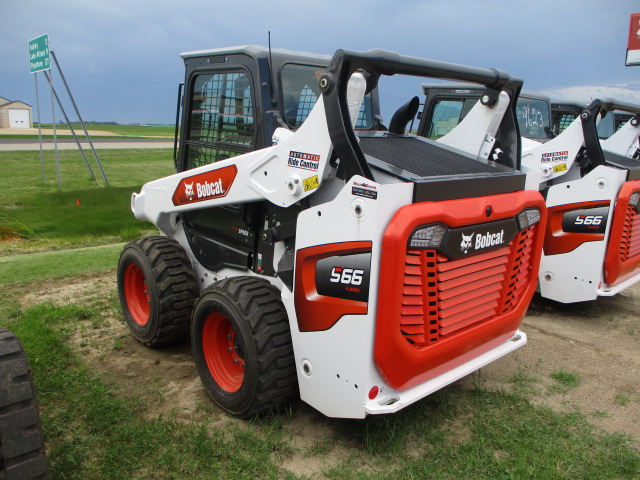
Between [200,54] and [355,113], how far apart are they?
166 cm

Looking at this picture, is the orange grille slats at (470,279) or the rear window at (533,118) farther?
the rear window at (533,118)

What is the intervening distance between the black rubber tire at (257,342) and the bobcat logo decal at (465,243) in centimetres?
103

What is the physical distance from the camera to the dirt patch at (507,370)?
10.6 ft

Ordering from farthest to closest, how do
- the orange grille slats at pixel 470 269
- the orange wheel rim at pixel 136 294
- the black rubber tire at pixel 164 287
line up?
the orange wheel rim at pixel 136 294
the black rubber tire at pixel 164 287
the orange grille slats at pixel 470 269

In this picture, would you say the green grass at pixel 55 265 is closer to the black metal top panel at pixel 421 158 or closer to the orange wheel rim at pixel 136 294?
the orange wheel rim at pixel 136 294

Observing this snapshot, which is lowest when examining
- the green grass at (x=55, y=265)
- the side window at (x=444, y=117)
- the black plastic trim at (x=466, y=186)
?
the green grass at (x=55, y=265)

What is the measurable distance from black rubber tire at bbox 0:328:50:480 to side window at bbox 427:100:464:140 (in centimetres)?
557

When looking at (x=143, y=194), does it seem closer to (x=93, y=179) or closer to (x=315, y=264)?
(x=315, y=264)

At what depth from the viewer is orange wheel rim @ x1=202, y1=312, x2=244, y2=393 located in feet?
11.2

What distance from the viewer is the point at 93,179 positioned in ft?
51.8

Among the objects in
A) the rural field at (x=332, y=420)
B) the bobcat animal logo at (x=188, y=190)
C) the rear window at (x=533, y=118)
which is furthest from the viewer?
the rear window at (x=533, y=118)

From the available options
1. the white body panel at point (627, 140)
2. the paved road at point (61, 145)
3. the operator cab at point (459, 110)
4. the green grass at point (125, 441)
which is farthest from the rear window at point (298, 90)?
the paved road at point (61, 145)

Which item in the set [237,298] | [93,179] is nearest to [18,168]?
[93,179]

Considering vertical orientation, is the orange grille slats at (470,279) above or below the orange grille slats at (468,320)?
above
